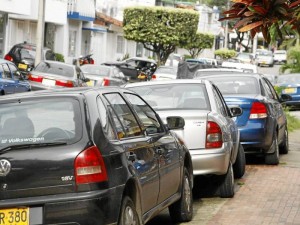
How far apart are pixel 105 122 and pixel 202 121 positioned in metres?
3.46

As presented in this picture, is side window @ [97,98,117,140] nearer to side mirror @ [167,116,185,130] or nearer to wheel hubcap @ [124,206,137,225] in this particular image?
wheel hubcap @ [124,206,137,225]

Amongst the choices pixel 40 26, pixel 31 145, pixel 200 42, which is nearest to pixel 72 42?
pixel 200 42

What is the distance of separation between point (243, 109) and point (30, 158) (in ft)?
26.3

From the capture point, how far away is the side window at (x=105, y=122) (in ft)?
23.9

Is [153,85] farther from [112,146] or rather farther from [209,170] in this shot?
[112,146]

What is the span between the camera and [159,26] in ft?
182

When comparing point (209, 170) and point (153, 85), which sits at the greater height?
point (153, 85)

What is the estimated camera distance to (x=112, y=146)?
720cm

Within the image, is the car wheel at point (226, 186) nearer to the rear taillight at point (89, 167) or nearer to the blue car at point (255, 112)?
the blue car at point (255, 112)

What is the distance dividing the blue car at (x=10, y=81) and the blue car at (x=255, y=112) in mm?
9043

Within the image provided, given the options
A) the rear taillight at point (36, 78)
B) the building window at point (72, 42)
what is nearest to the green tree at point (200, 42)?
the building window at point (72, 42)

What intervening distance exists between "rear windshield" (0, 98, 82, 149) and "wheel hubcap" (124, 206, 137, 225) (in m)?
0.81

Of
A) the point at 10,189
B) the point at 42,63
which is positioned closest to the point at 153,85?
the point at 10,189

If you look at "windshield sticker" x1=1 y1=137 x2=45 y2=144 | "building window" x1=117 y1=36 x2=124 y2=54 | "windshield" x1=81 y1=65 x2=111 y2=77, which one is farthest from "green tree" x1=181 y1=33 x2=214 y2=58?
"windshield sticker" x1=1 y1=137 x2=45 y2=144
